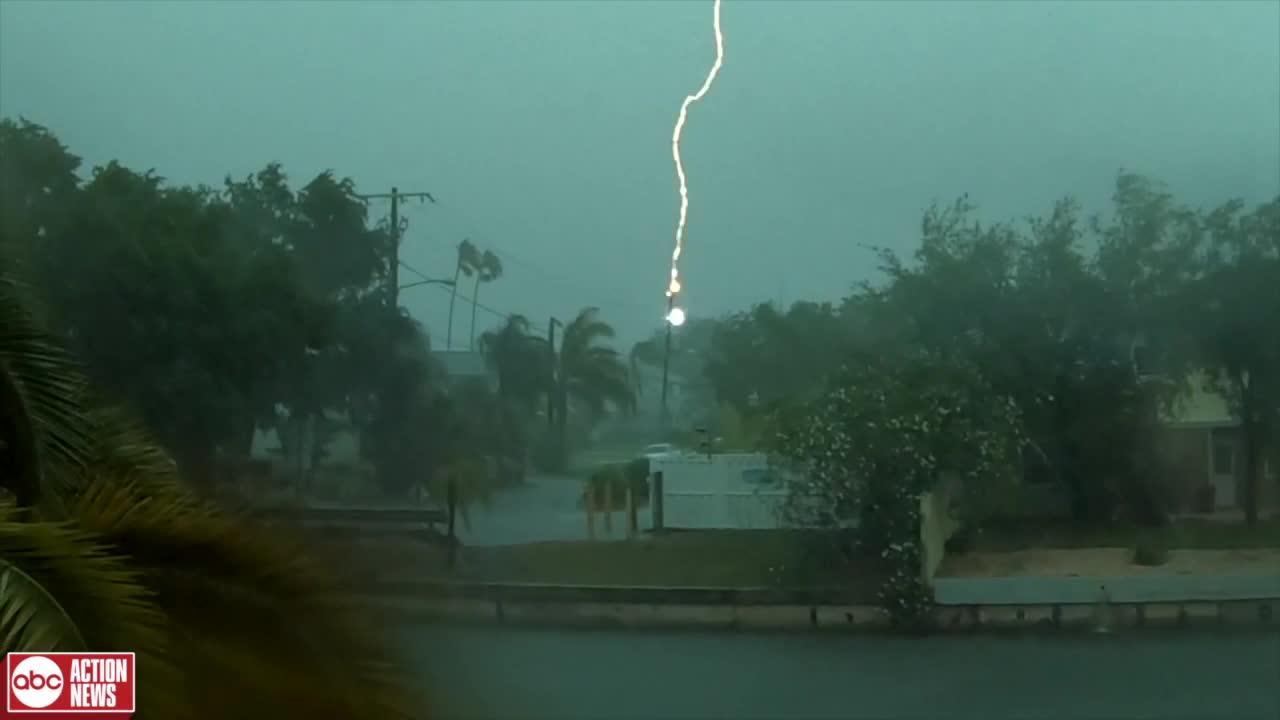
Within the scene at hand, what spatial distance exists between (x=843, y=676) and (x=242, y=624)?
17.3 ft

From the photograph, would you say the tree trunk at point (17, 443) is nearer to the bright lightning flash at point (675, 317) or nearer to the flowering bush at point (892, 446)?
the bright lightning flash at point (675, 317)

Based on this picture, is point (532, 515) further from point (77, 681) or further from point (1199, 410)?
point (77, 681)

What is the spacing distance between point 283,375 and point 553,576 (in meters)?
2.57

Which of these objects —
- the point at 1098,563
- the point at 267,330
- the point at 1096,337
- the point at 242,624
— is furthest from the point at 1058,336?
the point at 242,624

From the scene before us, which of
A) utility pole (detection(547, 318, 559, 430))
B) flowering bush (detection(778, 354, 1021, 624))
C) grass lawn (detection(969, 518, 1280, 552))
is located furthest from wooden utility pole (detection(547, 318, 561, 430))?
grass lawn (detection(969, 518, 1280, 552))

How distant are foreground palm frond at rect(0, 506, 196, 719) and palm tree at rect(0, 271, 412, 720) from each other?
0.01 meters

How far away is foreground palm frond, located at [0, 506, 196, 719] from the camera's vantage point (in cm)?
449

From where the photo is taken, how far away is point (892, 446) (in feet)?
47.4

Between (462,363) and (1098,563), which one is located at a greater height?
(462,363)

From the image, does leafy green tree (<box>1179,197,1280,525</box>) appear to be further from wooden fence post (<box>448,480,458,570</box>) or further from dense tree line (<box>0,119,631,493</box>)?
wooden fence post (<box>448,480,458,570</box>)

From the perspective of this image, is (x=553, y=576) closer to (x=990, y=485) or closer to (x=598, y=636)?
(x=598, y=636)

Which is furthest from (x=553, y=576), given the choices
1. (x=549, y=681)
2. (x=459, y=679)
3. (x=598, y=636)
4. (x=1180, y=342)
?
(x=1180, y=342)

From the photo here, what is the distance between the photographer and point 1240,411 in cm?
1461

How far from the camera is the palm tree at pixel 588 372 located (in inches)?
464
